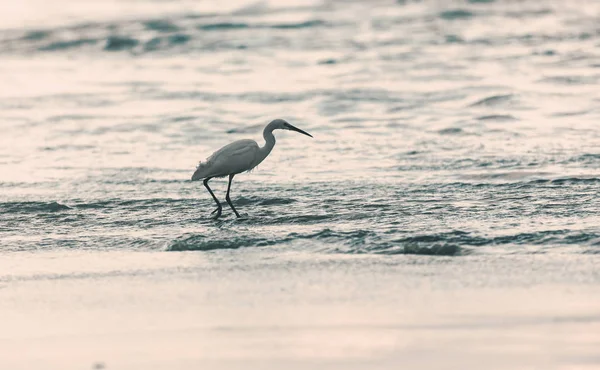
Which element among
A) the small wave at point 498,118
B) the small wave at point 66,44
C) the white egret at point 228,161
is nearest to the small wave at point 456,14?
the small wave at point 66,44

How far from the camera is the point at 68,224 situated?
10.9 metres

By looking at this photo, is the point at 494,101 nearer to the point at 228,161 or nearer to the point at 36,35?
the point at 228,161

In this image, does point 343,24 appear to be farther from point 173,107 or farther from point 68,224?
point 68,224

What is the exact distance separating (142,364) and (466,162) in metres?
7.84

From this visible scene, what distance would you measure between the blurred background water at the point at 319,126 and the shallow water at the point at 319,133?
0.05 meters

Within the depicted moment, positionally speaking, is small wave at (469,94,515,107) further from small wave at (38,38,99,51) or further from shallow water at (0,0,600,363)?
small wave at (38,38,99,51)

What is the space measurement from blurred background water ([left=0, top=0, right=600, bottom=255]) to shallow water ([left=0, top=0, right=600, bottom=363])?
5 centimetres

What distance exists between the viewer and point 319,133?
16.4 m

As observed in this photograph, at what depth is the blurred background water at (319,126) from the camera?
404 inches

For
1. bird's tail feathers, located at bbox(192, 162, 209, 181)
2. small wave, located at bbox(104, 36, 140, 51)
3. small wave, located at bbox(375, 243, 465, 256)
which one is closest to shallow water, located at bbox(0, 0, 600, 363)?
small wave, located at bbox(375, 243, 465, 256)

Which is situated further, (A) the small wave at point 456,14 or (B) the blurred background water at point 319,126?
(A) the small wave at point 456,14

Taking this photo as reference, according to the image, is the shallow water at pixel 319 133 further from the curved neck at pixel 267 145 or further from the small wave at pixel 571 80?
the curved neck at pixel 267 145

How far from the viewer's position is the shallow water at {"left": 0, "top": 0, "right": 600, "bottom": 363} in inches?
388

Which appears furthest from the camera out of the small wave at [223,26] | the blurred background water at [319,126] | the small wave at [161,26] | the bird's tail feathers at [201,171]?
the small wave at [223,26]
